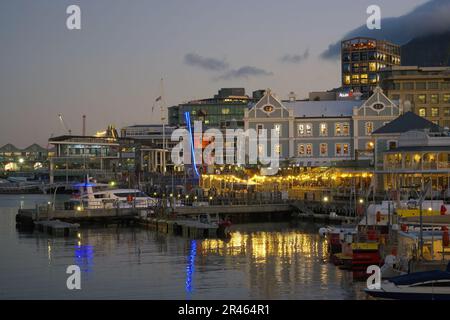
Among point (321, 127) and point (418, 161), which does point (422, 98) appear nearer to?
point (321, 127)

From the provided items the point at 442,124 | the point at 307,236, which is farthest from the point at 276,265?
the point at 442,124

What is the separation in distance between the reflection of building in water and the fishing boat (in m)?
20.4

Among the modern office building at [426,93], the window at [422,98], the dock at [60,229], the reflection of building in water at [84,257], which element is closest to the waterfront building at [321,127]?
the modern office building at [426,93]

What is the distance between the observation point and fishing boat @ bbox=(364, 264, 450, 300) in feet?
114

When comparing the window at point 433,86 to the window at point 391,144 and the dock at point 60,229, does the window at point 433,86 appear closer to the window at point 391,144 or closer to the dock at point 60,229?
the window at point 391,144

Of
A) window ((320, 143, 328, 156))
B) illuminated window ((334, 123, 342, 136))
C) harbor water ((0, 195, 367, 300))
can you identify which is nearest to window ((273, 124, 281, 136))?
window ((320, 143, 328, 156))

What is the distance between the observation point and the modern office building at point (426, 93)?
139500 millimetres

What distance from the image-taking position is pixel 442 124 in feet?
456

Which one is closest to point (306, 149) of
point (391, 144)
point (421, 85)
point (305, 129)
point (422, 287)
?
point (305, 129)

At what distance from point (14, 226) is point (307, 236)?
103 ft

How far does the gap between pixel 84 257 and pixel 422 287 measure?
87.5ft

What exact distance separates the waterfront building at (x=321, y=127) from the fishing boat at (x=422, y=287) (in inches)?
2939

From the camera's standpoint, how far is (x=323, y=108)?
4510 inches
